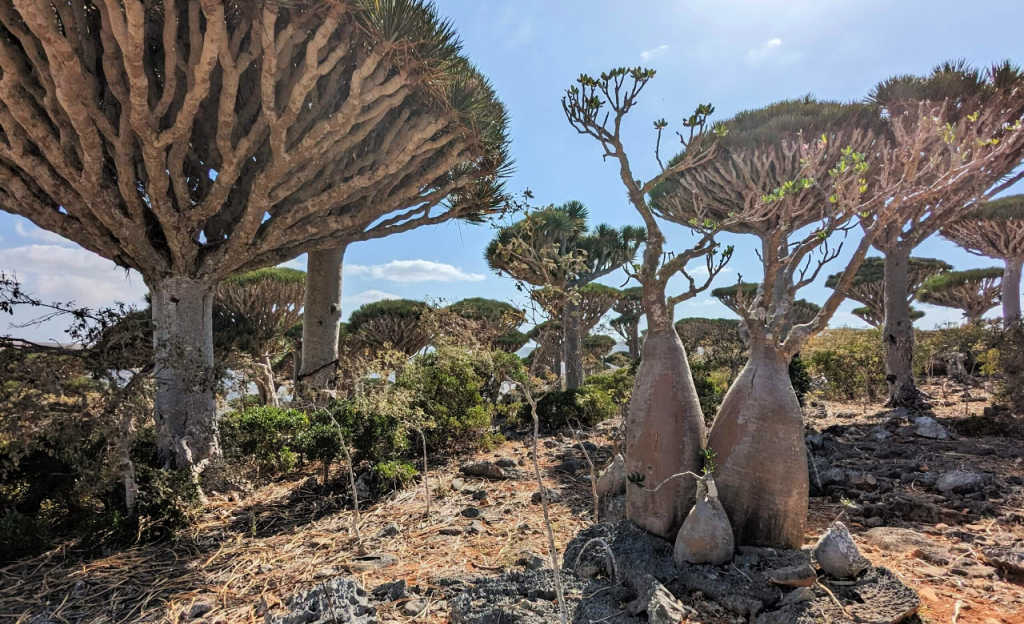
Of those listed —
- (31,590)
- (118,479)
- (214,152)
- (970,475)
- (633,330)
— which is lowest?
(31,590)

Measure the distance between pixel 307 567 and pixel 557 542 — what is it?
5.74ft

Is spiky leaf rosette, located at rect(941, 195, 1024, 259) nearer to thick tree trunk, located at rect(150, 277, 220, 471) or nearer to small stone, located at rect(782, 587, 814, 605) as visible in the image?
small stone, located at rect(782, 587, 814, 605)

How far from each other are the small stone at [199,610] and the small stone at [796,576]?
3.18 meters

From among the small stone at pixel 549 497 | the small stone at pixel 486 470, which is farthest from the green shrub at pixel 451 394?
the small stone at pixel 549 497

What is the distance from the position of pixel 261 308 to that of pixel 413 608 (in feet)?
37.2

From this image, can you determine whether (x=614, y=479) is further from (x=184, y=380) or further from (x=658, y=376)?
(x=184, y=380)

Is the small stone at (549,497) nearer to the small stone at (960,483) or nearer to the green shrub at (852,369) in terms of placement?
the small stone at (960,483)

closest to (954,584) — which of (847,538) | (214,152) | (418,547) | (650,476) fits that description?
(847,538)

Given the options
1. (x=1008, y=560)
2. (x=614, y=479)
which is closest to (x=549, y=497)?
(x=614, y=479)

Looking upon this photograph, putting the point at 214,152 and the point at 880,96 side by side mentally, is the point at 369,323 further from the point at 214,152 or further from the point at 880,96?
the point at 880,96

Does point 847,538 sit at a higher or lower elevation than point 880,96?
lower

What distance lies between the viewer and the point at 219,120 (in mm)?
4086

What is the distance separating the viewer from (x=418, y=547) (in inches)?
134

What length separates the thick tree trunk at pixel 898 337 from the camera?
8172mm
